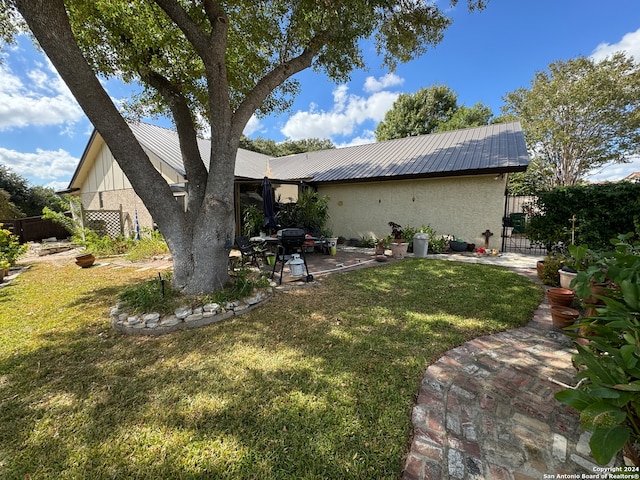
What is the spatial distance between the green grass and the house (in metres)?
4.83

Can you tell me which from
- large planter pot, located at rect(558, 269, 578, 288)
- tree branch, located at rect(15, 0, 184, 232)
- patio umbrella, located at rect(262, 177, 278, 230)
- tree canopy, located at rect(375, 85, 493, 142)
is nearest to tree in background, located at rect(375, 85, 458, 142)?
tree canopy, located at rect(375, 85, 493, 142)

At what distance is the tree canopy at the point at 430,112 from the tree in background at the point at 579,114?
426 centimetres

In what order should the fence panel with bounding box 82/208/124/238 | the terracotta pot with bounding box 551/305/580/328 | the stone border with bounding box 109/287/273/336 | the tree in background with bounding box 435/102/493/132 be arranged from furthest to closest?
the tree in background with bounding box 435/102/493/132 < the fence panel with bounding box 82/208/124/238 < the stone border with bounding box 109/287/273/336 < the terracotta pot with bounding box 551/305/580/328

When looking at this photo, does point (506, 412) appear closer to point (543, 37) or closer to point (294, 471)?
point (294, 471)

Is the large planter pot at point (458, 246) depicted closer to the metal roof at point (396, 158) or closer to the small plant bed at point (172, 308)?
the metal roof at point (396, 158)

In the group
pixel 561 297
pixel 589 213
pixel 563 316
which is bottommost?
pixel 563 316

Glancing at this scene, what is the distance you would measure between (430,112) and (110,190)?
24.1m

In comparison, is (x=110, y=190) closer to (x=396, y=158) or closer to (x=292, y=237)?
(x=292, y=237)

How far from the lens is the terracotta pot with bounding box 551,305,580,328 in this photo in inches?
128

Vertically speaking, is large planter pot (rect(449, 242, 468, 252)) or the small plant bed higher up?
large planter pot (rect(449, 242, 468, 252))

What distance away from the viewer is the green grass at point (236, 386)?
177 centimetres

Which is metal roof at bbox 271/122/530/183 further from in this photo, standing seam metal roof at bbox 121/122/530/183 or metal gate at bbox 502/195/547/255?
metal gate at bbox 502/195/547/255

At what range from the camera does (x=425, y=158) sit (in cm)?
1021

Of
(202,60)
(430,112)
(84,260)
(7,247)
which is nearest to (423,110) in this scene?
(430,112)
